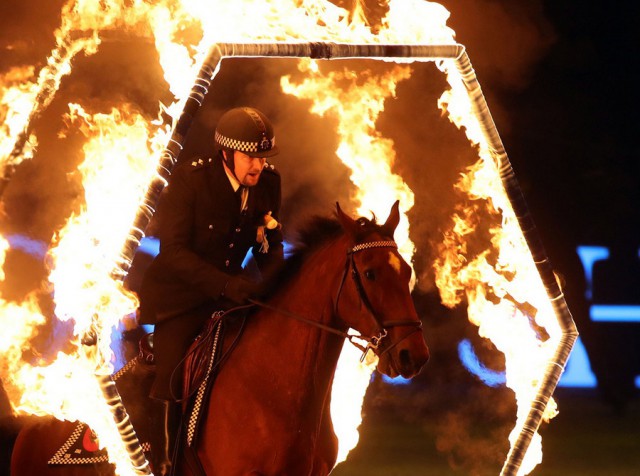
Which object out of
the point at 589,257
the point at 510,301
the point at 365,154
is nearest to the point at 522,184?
the point at 589,257

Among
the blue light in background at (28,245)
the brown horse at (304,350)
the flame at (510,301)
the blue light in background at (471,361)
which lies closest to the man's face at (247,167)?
the brown horse at (304,350)

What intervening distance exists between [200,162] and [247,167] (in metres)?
0.26

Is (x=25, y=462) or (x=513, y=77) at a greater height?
(x=513, y=77)

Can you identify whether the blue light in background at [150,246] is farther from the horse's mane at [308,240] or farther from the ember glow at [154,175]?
the horse's mane at [308,240]

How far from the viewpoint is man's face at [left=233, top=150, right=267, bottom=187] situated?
5043 millimetres

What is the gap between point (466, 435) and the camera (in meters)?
9.80

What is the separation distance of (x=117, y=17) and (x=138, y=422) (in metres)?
2.31

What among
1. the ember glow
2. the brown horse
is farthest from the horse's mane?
the ember glow

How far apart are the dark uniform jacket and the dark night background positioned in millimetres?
2737

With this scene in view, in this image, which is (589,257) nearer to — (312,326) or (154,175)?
(312,326)

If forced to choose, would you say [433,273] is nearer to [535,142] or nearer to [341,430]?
[535,142]

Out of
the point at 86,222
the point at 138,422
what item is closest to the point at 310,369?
the point at 138,422

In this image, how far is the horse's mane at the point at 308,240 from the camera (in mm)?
4938

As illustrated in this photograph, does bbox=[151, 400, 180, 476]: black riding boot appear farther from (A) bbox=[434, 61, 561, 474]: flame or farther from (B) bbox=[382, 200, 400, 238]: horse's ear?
(A) bbox=[434, 61, 561, 474]: flame
